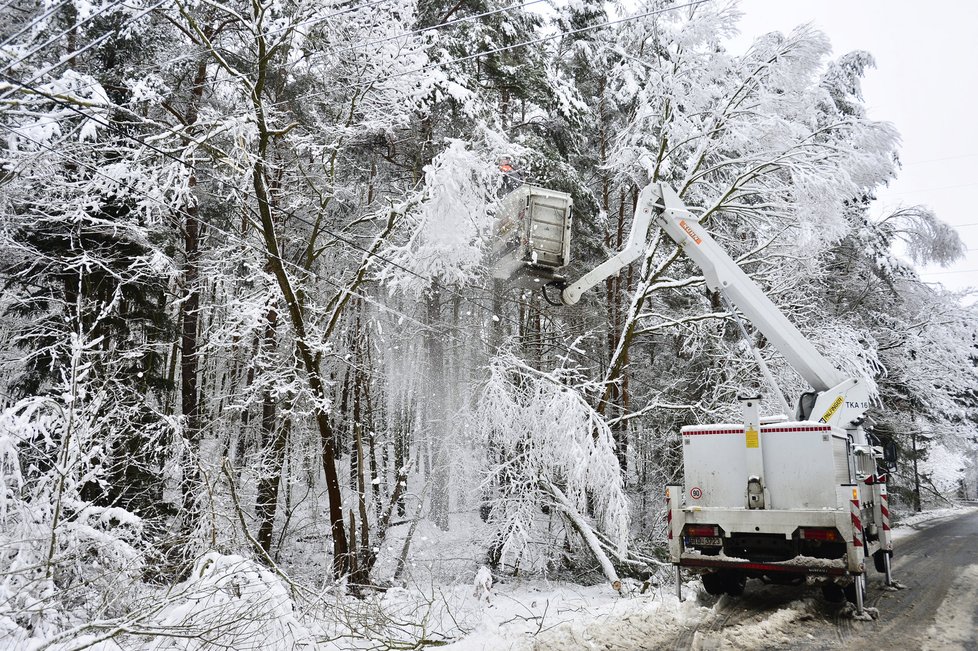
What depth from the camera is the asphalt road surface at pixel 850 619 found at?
515 cm

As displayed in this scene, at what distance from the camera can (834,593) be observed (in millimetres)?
6773

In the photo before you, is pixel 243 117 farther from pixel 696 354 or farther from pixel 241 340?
pixel 696 354

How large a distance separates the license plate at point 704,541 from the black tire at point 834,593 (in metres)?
1.25

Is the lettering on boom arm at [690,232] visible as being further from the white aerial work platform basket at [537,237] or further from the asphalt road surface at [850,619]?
the asphalt road surface at [850,619]

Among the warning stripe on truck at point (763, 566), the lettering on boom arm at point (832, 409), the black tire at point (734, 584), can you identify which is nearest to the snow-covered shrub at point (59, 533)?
the warning stripe on truck at point (763, 566)

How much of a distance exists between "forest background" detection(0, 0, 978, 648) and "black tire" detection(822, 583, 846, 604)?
348 centimetres

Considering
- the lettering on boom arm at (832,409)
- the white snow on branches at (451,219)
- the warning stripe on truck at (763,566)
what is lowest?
the warning stripe on truck at (763,566)

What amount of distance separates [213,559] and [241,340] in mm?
5208

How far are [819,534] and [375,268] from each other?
829 centimetres

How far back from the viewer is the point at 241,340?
10.2 m

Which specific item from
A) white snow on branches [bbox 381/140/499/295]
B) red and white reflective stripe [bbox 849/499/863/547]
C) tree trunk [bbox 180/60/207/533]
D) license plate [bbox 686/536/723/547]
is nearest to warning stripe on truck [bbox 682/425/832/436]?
red and white reflective stripe [bbox 849/499/863/547]

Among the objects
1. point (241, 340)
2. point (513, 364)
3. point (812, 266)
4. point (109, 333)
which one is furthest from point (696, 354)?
point (109, 333)

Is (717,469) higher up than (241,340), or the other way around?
(241,340)

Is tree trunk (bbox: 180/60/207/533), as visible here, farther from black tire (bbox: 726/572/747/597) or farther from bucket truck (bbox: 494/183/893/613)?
black tire (bbox: 726/572/747/597)
